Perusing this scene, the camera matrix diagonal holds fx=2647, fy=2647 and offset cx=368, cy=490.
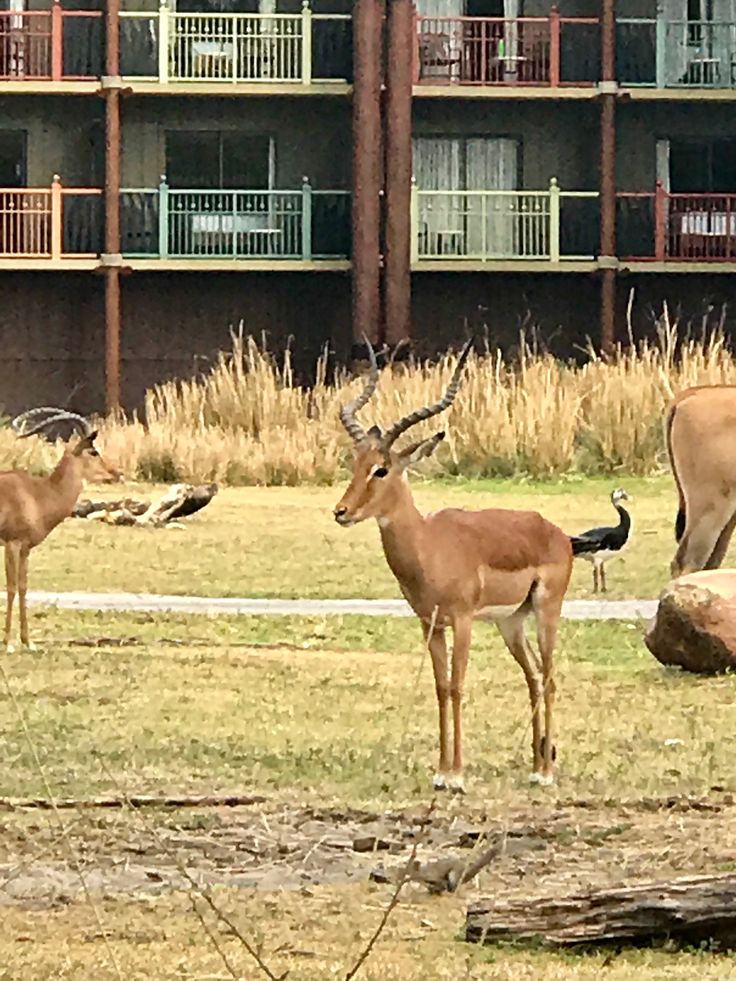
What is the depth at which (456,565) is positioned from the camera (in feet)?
36.4

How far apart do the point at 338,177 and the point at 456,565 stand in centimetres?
3042

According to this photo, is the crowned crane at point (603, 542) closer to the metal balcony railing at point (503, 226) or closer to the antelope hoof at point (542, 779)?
the antelope hoof at point (542, 779)

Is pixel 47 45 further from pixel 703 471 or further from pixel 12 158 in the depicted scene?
pixel 703 471

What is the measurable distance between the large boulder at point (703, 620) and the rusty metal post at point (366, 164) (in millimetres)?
23687

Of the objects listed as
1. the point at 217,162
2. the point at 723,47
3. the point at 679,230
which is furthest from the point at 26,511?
the point at 723,47

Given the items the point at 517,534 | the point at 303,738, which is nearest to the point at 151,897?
the point at 517,534

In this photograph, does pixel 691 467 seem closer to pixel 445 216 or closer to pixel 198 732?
pixel 198 732

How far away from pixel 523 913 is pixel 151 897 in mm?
1480

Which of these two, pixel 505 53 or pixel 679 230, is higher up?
pixel 505 53

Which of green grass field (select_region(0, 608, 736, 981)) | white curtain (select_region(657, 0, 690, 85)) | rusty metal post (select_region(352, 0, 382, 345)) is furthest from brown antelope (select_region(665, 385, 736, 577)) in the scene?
white curtain (select_region(657, 0, 690, 85))

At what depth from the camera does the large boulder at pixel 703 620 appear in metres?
15.0

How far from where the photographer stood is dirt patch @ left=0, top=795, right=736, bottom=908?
9.19 metres

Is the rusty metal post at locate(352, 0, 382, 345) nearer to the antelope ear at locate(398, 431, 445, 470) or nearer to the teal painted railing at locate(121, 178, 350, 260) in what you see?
the teal painted railing at locate(121, 178, 350, 260)

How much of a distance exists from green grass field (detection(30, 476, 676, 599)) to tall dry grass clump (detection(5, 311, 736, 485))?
2.98ft
